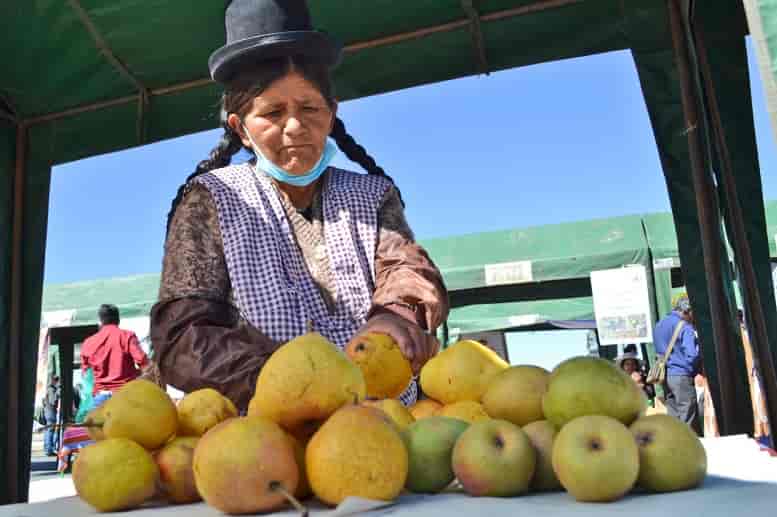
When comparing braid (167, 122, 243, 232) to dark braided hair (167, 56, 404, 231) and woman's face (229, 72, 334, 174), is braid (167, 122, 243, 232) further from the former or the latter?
woman's face (229, 72, 334, 174)

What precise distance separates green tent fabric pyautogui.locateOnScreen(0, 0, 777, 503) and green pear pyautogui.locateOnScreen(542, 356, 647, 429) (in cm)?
183

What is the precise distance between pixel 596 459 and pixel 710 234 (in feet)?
7.66

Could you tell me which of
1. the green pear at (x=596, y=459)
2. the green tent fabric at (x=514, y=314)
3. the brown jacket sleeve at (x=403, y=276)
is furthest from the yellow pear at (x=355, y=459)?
the green tent fabric at (x=514, y=314)

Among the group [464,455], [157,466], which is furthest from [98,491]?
[464,455]

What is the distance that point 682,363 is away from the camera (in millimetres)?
7441

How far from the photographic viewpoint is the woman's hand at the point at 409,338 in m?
1.62

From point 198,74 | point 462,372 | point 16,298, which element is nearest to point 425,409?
point 462,372

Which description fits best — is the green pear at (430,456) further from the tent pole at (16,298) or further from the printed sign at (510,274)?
the printed sign at (510,274)

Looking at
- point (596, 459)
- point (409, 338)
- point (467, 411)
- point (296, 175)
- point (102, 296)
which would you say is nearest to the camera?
point (596, 459)

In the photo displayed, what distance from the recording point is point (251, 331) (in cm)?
198

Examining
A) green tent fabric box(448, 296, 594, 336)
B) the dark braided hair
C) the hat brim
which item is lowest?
green tent fabric box(448, 296, 594, 336)

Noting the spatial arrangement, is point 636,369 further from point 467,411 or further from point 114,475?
point 114,475

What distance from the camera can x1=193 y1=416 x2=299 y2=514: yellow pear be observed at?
98 cm

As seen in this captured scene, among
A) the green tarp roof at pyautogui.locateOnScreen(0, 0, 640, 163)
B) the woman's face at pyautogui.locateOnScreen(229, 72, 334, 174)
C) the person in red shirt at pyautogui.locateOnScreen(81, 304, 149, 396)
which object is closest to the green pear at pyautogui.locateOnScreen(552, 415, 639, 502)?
the woman's face at pyautogui.locateOnScreen(229, 72, 334, 174)
